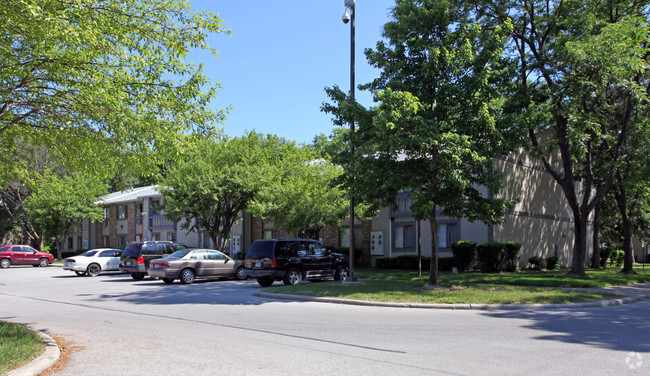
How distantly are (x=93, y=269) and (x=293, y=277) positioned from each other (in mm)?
14205

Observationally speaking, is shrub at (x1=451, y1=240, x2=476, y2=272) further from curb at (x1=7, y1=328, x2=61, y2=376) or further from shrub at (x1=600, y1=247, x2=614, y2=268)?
curb at (x1=7, y1=328, x2=61, y2=376)

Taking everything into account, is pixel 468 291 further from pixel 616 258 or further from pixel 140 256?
pixel 616 258

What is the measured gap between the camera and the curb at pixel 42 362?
6.22 m

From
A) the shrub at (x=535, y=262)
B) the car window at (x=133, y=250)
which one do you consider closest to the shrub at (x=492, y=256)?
the shrub at (x=535, y=262)

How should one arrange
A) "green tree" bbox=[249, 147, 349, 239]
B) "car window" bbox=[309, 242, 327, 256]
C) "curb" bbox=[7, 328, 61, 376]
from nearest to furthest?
"curb" bbox=[7, 328, 61, 376] → "car window" bbox=[309, 242, 327, 256] → "green tree" bbox=[249, 147, 349, 239]

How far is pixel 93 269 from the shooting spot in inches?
1078

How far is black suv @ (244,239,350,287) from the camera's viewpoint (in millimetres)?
18797

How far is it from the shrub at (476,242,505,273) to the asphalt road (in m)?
10.7

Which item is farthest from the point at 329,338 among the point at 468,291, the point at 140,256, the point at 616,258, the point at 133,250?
the point at 616,258

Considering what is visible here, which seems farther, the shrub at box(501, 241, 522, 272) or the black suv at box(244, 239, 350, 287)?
the shrub at box(501, 241, 522, 272)

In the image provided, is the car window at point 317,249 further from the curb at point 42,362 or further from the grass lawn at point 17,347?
the curb at point 42,362

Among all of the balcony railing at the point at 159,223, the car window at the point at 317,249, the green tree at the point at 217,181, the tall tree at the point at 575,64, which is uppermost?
the tall tree at the point at 575,64

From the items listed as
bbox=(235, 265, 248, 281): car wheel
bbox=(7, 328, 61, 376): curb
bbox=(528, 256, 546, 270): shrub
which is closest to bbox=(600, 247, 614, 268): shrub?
bbox=(528, 256, 546, 270): shrub

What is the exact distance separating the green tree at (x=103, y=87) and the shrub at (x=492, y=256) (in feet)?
62.8
